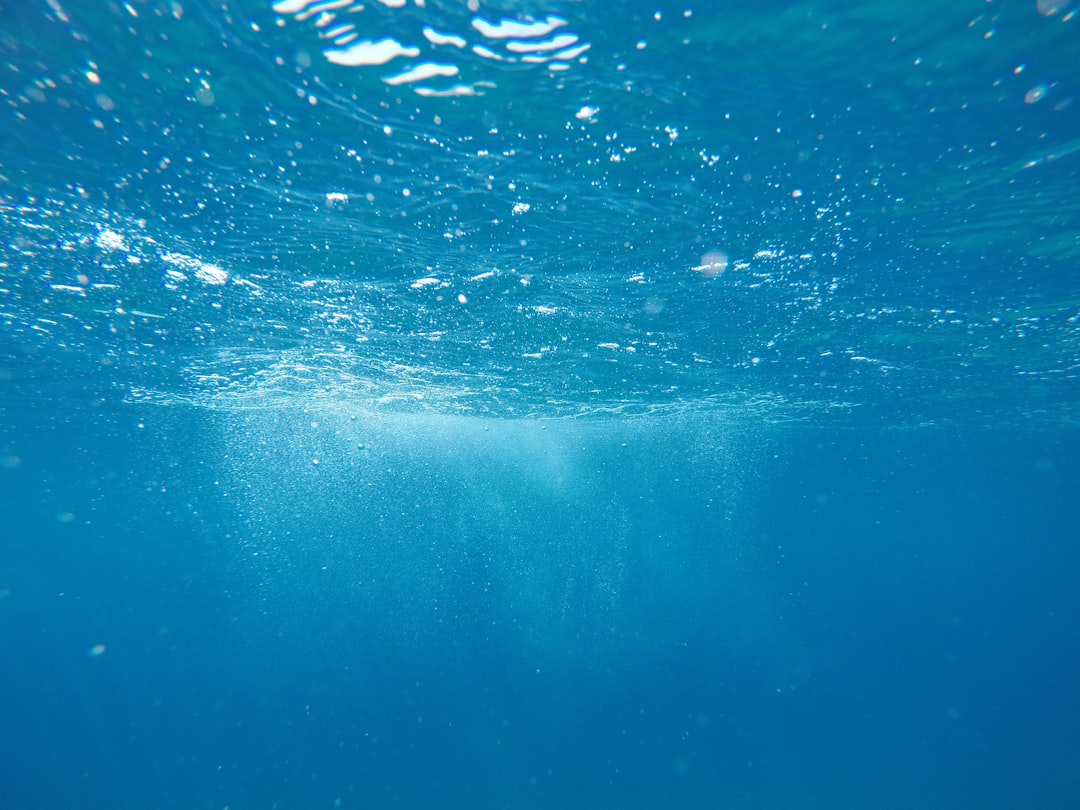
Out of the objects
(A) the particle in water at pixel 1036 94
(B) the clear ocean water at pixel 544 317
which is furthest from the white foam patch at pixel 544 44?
(A) the particle in water at pixel 1036 94

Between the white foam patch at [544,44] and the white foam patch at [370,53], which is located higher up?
the white foam patch at [370,53]

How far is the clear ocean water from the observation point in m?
6.32

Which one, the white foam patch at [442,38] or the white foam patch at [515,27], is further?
the white foam patch at [442,38]

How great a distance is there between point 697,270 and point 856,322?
656 cm

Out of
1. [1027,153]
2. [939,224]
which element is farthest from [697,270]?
[1027,153]

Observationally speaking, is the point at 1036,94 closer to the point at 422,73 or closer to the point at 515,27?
the point at 515,27

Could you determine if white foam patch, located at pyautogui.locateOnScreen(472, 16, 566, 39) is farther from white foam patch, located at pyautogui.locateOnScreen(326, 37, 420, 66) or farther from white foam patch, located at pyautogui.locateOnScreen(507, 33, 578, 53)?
white foam patch, located at pyautogui.locateOnScreen(326, 37, 420, 66)

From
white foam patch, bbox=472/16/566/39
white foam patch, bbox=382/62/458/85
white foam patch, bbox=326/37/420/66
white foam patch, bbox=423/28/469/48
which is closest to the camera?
white foam patch, bbox=472/16/566/39

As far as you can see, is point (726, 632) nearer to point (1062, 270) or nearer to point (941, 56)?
point (1062, 270)

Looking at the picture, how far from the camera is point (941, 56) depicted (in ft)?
20.5

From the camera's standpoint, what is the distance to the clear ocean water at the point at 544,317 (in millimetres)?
6320

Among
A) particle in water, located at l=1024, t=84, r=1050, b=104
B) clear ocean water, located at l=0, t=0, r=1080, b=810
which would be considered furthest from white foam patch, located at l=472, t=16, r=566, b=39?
particle in water, located at l=1024, t=84, r=1050, b=104

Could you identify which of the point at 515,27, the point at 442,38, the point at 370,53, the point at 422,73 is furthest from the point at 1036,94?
the point at 370,53

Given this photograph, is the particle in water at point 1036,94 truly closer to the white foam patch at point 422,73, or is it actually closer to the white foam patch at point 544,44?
the white foam patch at point 544,44
